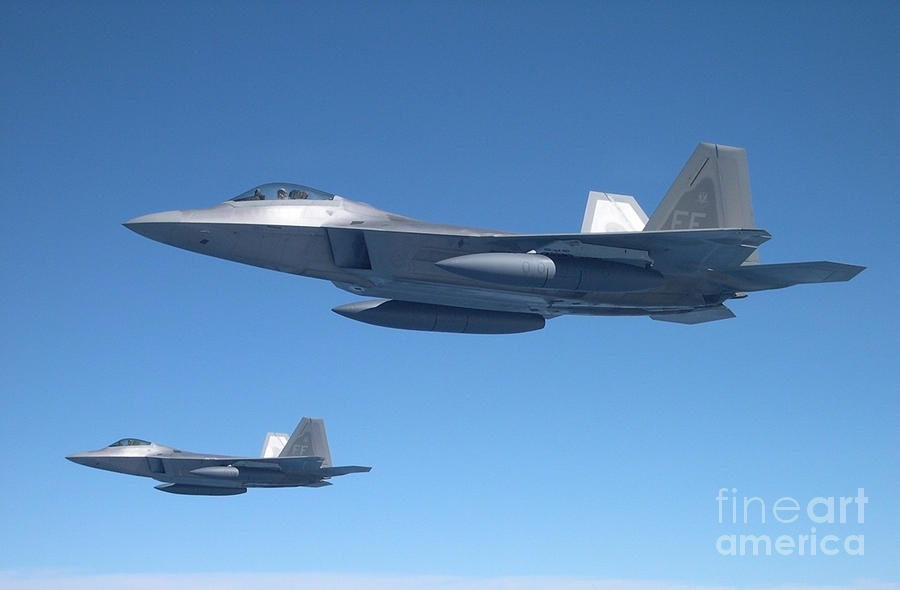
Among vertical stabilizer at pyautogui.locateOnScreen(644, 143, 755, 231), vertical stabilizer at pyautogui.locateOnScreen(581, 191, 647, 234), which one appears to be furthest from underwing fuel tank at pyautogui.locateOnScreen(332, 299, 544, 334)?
vertical stabilizer at pyautogui.locateOnScreen(644, 143, 755, 231)

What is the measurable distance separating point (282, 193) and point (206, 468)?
2916 centimetres

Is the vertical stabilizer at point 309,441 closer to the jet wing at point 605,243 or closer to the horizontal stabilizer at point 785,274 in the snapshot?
the jet wing at point 605,243

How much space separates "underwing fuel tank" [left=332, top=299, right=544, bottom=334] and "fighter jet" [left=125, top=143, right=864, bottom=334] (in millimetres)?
34

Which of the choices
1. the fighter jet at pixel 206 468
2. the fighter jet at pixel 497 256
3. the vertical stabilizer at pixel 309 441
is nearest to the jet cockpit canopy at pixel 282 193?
the fighter jet at pixel 497 256

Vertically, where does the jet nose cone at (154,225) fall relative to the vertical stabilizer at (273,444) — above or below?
below

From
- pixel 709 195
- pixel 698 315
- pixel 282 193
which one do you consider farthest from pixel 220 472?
pixel 709 195

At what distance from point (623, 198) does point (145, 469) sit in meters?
34.8

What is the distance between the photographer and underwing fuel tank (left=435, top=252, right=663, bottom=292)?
2086cm

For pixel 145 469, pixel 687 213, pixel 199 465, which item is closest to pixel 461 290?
pixel 687 213

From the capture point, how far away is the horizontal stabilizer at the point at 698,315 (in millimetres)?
26156

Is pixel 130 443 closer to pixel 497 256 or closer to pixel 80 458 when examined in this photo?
pixel 80 458

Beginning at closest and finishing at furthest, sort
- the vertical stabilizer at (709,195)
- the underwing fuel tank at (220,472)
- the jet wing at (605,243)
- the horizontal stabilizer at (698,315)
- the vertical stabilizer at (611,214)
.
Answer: the jet wing at (605,243) → the vertical stabilizer at (709,195) → the horizontal stabilizer at (698,315) → the vertical stabilizer at (611,214) → the underwing fuel tank at (220,472)

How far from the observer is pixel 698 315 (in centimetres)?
2656

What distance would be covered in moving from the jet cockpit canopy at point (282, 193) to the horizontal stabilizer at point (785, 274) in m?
12.4
